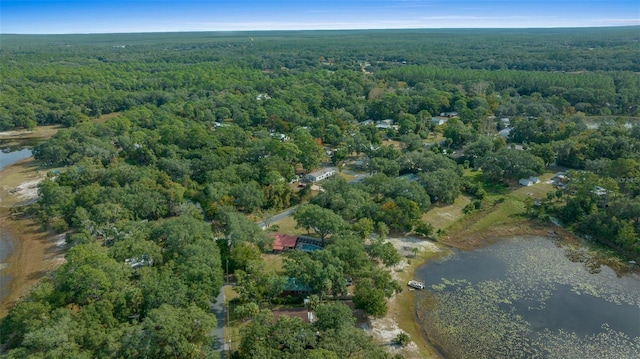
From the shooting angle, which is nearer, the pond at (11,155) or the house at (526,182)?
the house at (526,182)

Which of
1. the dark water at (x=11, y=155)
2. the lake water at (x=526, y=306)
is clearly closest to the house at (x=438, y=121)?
the lake water at (x=526, y=306)

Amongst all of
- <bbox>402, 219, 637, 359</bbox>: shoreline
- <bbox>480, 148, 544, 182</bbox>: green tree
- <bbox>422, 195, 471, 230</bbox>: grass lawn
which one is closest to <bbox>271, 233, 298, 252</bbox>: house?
<bbox>402, 219, 637, 359</bbox>: shoreline

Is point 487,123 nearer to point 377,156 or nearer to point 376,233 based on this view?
point 377,156

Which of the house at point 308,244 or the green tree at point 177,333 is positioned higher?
the green tree at point 177,333

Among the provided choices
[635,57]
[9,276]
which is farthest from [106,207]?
[635,57]

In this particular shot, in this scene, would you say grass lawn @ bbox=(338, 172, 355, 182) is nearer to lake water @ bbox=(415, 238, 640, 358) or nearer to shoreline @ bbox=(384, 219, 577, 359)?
shoreline @ bbox=(384, 219, 577, 359)

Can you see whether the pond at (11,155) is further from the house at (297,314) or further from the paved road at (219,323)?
the house at (297,314)

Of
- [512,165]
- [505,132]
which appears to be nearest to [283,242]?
[512,165]
